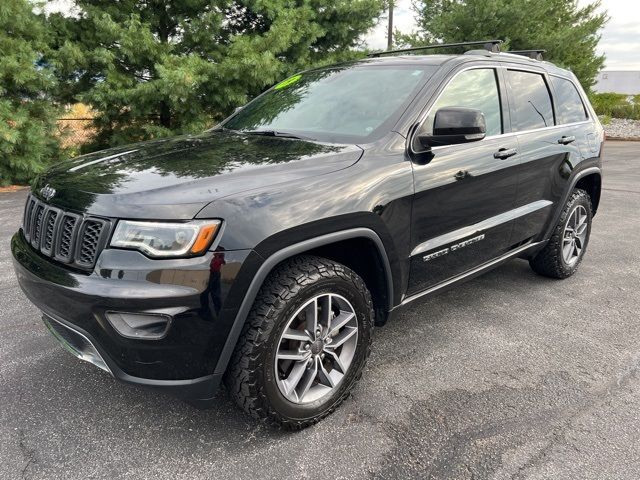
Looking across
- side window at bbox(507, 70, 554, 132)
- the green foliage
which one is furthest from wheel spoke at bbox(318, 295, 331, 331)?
the green foliage

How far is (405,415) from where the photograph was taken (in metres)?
2.46

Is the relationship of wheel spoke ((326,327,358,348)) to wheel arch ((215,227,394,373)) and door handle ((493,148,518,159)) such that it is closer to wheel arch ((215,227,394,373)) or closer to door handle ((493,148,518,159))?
wheel arch ((215,227,394,373))

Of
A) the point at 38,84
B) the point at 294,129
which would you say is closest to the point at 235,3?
the point at 38,84

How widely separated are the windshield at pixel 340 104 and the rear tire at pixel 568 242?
1926 mm

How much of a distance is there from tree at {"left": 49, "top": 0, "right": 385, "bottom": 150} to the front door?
21.2ft

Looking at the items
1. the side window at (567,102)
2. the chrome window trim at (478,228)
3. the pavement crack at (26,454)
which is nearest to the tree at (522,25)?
the side window at (567,102)

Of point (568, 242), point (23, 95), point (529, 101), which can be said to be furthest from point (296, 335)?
point (23, 95)

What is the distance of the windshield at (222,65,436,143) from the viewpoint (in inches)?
110

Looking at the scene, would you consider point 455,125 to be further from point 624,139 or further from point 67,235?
point 624,139

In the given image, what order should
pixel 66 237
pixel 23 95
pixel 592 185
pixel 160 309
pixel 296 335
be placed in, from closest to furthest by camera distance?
pixel 160 309 → pixel 66 237 → pixel 296 335 → pixel 592 185 → pixel 23 95

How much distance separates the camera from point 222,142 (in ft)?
9.39

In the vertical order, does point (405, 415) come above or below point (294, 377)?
below

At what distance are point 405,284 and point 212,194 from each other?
123 cm

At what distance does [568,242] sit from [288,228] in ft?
10.5
